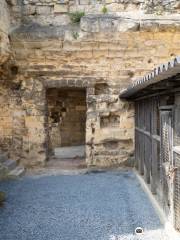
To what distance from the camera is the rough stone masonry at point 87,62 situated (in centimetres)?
733

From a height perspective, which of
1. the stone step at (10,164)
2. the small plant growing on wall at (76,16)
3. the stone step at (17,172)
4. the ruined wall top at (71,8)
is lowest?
the stone step at (17,172)

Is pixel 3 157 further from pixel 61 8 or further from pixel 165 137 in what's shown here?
pixel 165 137

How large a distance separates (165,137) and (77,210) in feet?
5.49

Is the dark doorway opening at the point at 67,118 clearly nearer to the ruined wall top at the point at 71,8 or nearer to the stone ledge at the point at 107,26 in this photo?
the ruined wall top at the point at 71,8

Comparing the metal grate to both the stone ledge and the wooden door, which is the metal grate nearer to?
the wooden door

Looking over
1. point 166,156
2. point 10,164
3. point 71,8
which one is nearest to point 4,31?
point 71,8

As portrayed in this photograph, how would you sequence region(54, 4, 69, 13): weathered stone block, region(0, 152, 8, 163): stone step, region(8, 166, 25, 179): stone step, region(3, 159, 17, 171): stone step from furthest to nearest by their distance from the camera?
region(54, 4, 69, 13): weathered stone block < region(0, 152, 8, 163): stone step < region(3, 159, 17, 171): stone step < region(8, 166, 25, 179): stone step

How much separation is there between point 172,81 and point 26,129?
16.0 feet

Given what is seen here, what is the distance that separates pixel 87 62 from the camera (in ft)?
24.5

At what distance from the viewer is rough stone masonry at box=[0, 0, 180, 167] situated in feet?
24.1

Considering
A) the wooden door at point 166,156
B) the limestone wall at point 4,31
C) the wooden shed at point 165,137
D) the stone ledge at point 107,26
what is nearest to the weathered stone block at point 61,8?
the stone ledge at point 107,26

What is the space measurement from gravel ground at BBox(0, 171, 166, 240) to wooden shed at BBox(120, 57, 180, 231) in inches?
14.4

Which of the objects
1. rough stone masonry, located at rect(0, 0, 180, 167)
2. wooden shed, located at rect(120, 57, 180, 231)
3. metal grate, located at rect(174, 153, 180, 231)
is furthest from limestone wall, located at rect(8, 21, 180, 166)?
metal grate, located at rect(174, 153, 180, 231)

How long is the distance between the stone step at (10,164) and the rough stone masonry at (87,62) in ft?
1.16
